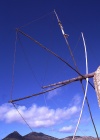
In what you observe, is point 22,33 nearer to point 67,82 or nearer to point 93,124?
point 67,82

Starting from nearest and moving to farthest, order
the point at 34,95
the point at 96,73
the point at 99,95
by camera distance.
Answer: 1. the point at 99,95
2. the point at 96,73
3. the point at 34,95

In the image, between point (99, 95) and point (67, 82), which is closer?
point (99, 95)

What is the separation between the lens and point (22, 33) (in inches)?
716

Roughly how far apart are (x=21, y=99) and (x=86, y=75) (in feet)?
22.5

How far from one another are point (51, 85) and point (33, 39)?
514 centimetres

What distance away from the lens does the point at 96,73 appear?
17359mm

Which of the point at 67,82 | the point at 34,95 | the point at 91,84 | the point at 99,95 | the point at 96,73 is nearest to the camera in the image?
the point at 99,95

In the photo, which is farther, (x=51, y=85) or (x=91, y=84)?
(x=51, y=85)

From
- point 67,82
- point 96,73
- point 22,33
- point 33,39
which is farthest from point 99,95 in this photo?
point 22,33

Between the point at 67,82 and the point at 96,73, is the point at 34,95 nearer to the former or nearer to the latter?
the point at 67,82

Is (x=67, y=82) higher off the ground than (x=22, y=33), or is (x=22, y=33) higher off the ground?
(x=22, y=33)

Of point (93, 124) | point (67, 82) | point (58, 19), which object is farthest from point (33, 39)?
point (93, 124)

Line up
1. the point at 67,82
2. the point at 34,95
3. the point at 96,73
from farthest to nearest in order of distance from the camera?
the point at 34,95, the point at 67,82, the point at 96,73

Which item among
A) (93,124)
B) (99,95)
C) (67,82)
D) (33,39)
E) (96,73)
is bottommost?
(93,124)
